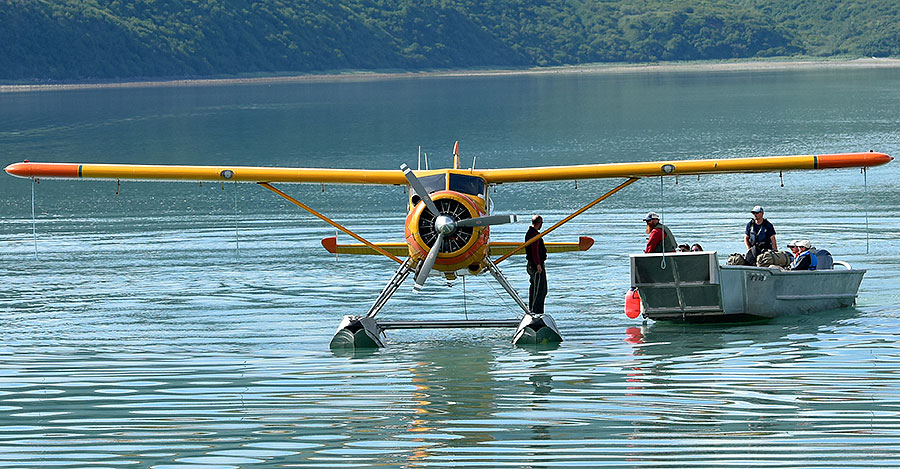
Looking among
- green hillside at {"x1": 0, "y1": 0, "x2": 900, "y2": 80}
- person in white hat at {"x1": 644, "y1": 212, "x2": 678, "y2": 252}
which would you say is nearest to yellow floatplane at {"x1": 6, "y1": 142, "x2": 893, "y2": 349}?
person in white hat at {"x1": 644, "y1": 212, "x2": 678, "y2": 252}

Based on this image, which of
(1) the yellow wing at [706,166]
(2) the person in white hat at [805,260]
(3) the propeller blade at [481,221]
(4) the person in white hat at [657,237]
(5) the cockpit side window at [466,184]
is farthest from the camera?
(2) the person in white hat at [805,260]

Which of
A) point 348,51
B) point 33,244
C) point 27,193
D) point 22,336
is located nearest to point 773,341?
point 22,336

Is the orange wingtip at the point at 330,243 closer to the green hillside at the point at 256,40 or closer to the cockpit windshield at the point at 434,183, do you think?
the cockpit windshield at the point at 434,183

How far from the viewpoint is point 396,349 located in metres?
13.8

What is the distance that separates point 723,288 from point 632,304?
1.19 meters

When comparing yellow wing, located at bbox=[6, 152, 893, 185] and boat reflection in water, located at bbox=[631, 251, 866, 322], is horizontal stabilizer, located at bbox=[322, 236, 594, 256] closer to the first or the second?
yellow wing, located at bbox=[6, 152, 893, 185]

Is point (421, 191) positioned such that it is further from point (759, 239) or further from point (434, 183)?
point (759, 239)

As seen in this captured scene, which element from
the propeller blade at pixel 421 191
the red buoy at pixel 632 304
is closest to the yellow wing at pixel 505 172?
the propeller blade at pixel 421 191

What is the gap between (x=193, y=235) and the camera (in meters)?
22.7

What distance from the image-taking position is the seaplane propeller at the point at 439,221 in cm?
1307

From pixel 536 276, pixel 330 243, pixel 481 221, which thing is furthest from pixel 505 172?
pixel 330 243

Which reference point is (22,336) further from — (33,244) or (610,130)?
(610,130)

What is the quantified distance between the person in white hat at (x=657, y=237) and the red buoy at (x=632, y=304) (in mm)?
648

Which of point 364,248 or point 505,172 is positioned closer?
point 505,172
